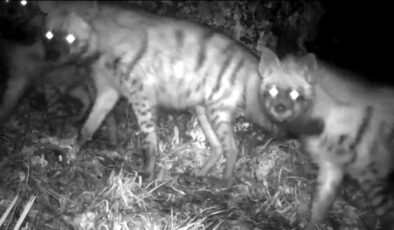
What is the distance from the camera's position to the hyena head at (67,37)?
126 inches

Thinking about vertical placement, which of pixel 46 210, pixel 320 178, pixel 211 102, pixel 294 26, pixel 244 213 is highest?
pixel 294 26

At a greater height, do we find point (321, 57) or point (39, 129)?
point (321, 57)

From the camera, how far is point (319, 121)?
2965 millimetres

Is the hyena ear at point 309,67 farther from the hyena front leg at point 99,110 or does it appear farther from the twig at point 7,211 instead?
the twig at point 7,211

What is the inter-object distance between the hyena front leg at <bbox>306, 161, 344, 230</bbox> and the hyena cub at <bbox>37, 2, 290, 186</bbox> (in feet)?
2.15

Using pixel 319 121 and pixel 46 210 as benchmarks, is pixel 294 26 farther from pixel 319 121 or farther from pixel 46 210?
pixel 46 210

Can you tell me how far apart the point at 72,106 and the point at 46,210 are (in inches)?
49.2

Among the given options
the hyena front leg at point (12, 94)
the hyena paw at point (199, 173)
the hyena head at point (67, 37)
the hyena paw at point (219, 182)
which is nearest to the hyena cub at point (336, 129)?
the hyena paw at point (219, 182)

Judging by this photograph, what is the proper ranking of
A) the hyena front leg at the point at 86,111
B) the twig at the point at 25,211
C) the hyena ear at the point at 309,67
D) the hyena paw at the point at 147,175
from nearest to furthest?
the twig at the point at 25,211 → the hyena ear at the point at 309,67 → the hyena paw at the point at 147,175 → the hyena front leg at the point at 86,111

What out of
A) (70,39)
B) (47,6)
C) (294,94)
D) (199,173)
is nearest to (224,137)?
(199,173)

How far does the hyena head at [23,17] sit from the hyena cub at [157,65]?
0.12 meters

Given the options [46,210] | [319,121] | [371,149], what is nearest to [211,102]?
[319,121]

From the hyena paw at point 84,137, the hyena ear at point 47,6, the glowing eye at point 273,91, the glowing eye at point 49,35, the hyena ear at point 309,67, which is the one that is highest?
the hyena ear at point 309,67

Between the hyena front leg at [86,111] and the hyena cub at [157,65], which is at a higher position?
the hyena cub at [157,65]
